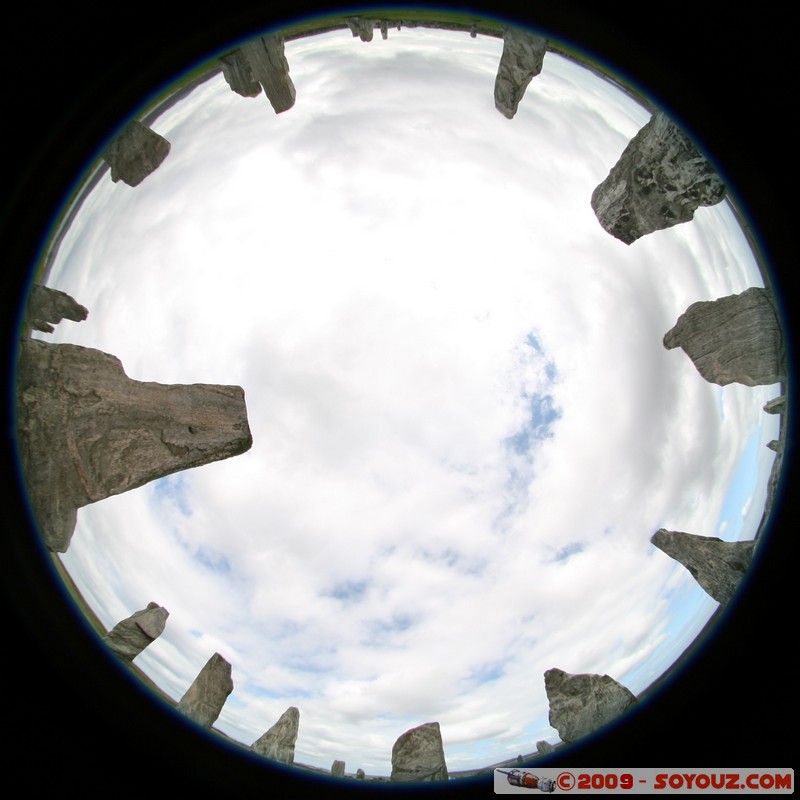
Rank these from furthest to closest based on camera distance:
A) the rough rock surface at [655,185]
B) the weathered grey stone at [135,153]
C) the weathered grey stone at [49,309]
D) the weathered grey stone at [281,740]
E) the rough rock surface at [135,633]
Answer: the weathered grey stone at [281,740], the rough rock surface at [135,633], the rough rock surface at [655,185], the weathered grey stone at [135,153], the weathered grey stone at [49,309]

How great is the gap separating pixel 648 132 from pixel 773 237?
10.2 ft

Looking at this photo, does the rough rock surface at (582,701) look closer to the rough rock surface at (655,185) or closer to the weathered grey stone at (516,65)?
the rough rock surface at (655,185)

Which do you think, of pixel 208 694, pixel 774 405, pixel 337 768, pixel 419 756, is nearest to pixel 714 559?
pixel 774 405

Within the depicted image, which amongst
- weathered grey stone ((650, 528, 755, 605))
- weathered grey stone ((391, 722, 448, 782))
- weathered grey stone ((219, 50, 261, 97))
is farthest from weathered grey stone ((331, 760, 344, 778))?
weathered grey stone ((219, 50, 261, 97))

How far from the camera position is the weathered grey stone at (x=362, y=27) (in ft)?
21.8

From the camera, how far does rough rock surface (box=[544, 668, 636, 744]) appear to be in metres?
7.17

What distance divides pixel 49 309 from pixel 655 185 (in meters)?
8.26

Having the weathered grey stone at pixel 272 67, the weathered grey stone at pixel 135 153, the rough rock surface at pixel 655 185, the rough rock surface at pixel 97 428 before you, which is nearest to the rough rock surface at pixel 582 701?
the rough rock surface at pixel 97 428

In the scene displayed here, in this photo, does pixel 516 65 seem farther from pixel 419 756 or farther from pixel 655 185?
pixel 419 756

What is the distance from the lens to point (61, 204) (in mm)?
4094

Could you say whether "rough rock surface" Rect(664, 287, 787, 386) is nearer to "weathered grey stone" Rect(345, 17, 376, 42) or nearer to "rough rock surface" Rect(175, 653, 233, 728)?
"weathered grey stone" Rect(345, 17, 376, 42)

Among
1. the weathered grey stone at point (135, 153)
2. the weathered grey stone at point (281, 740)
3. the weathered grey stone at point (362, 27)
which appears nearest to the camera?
the weathered grey stone at point (135, 153)

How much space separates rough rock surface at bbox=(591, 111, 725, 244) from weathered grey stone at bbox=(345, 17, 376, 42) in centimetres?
402

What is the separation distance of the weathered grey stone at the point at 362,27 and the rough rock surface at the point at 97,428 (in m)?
5.21
